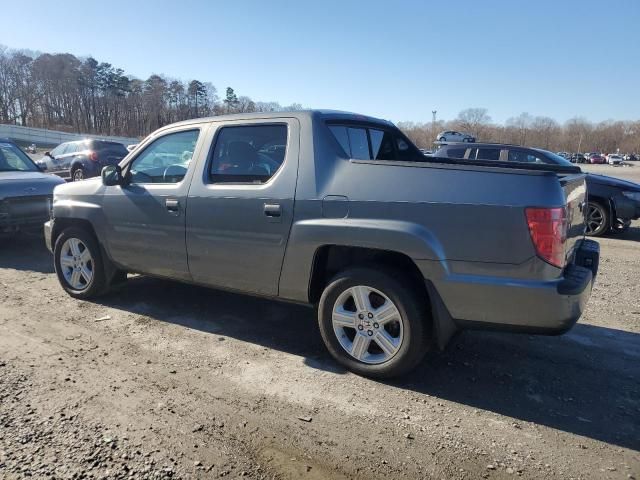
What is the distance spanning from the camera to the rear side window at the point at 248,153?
12.2 feet

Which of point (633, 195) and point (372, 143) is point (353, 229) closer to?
point (372, 143)

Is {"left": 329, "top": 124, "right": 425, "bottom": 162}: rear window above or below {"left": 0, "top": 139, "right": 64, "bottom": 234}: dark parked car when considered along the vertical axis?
above

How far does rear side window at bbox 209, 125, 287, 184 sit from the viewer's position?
3705mm

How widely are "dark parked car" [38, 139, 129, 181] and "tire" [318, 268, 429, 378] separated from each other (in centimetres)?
1607

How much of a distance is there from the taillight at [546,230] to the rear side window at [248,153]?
1.87 metres

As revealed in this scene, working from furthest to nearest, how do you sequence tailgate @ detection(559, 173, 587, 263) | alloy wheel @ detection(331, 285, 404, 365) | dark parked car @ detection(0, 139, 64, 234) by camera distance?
dark parked car @ detection(0, 139, 64, 234)
alloy wheel @ detection(331, 285, 404, 365)
tailgate @ detection(559, 173, 587, 263)

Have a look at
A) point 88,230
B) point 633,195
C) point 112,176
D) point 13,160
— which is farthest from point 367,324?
point 633,195

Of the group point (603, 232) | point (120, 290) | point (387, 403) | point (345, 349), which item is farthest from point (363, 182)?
point (603, 232)

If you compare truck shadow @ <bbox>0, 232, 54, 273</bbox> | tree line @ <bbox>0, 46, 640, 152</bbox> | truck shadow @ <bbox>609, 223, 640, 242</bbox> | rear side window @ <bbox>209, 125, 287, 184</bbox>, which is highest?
tree line @ <bbox>0, 46, 640, 152</bbox>

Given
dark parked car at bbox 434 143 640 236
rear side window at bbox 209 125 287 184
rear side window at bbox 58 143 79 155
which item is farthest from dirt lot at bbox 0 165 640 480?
rear side window at bbox 58 143 79 155

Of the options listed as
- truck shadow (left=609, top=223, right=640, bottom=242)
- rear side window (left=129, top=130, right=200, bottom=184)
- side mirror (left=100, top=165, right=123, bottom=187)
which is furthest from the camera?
truck shadow (left=609, top=223, right=640, bottom=242)

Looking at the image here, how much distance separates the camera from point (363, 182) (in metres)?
A: 3.19

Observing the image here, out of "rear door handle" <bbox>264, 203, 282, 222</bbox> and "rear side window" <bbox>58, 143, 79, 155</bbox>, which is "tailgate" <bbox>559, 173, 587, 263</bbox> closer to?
"rear door handle" <bbox>264, 203, 282, 222</bbox>

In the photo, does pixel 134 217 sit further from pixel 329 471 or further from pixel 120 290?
pixel 329 471
